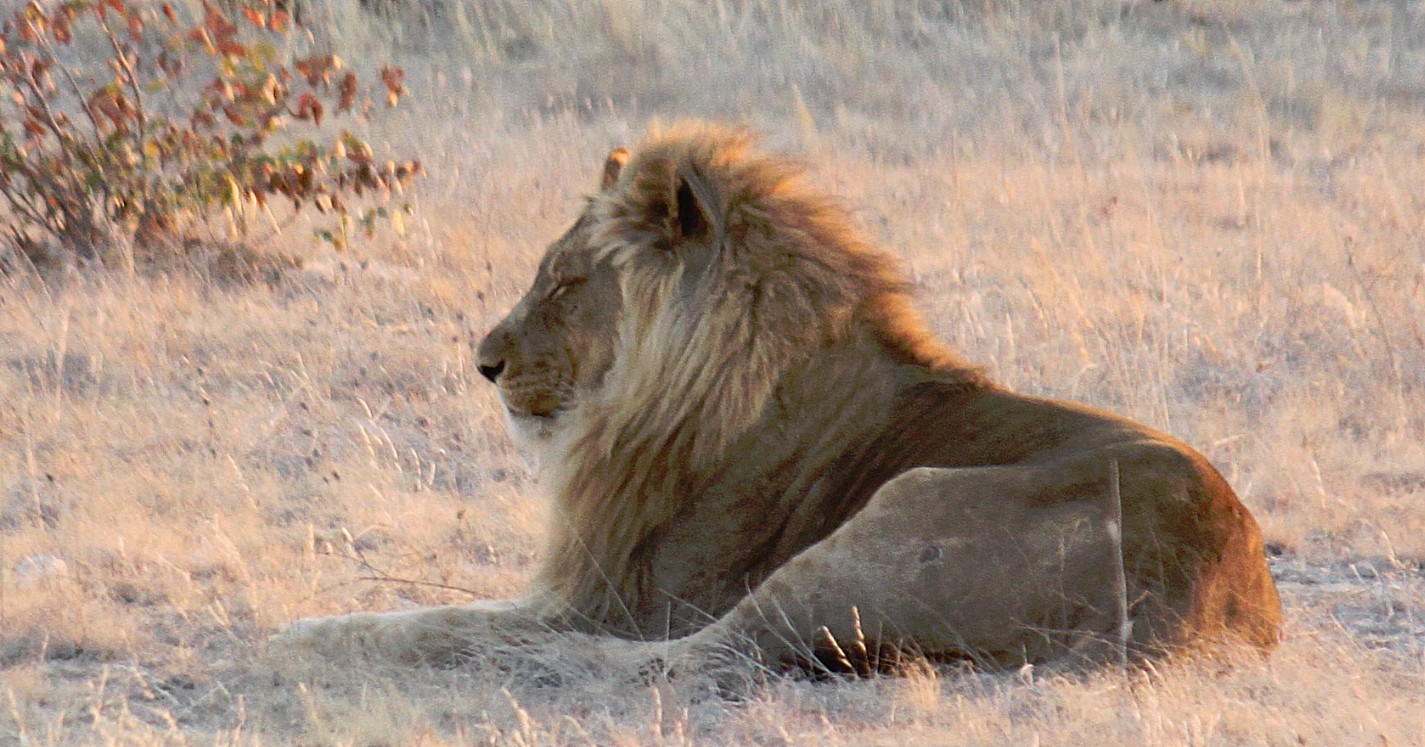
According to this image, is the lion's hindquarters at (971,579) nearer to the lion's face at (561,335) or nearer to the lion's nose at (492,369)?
the lion's face at (561,335)

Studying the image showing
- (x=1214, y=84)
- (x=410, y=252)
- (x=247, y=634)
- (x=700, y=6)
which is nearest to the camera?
(x=247, y=634)

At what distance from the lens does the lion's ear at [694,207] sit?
11.5ft

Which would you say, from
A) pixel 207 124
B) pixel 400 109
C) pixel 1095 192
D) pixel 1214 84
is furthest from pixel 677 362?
pixel 1214 84

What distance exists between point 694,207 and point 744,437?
1.54ft

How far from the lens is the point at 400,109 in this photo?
11141 millimetres

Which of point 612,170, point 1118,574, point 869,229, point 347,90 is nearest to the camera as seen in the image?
point 1118,574

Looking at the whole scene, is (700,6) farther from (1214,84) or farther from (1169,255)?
(1169,255)

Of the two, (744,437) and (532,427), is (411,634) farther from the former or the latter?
(744,437)

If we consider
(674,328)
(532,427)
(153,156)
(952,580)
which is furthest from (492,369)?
(153,156)

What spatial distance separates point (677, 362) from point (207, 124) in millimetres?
4166

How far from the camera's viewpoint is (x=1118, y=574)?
306cm

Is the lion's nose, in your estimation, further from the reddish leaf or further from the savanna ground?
the reddish leaf

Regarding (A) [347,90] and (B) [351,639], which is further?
(A) [347,90]

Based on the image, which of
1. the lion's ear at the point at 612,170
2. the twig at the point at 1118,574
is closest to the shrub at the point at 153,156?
the lion's ear at the point at 612,170
